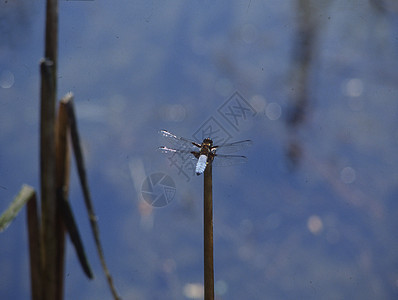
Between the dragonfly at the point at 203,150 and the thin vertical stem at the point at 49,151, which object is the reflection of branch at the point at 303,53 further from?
the thin vertical stem at the point at 49,151

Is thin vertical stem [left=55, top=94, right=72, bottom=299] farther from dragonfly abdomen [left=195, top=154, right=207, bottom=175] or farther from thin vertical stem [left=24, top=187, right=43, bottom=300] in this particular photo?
dragonfly abdomen [left=195, top=154, right=207, bottom=175]

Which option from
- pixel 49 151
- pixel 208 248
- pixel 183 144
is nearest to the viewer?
pixel 49 151

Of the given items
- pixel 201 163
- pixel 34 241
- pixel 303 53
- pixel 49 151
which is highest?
pixel 303 53

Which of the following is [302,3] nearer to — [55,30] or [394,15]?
[394,15]

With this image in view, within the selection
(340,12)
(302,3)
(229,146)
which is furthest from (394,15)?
(229,146)

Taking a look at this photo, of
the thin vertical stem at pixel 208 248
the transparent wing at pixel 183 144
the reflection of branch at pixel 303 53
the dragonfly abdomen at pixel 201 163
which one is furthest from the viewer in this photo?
the reflection of branch at pixel 303 53

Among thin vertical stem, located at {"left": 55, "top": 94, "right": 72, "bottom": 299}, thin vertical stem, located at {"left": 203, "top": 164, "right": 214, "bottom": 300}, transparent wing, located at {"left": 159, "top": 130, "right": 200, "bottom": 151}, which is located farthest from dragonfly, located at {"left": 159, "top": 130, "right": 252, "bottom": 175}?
thin vertical stem, located at {"left": 55, "top": 94, "right": 72, "bottom": 299}

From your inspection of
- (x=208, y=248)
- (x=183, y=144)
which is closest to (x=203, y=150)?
(x=183, y=144)

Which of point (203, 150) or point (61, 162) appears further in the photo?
point (203, 150)

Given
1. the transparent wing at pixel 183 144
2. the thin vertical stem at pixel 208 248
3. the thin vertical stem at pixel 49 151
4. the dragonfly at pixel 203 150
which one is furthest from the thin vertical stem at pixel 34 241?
the transparent wing at pixel 183 144

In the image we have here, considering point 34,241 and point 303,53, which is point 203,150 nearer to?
point 34,241

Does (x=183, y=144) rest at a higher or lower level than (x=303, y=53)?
lower

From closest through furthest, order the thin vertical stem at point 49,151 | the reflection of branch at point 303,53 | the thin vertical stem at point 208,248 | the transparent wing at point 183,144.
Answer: the thin vertical stem at point 49,151 → the thin vertical stem at point 208,248 → the transparent wing at point 183,144 → the reflection of branch at point 303,53
